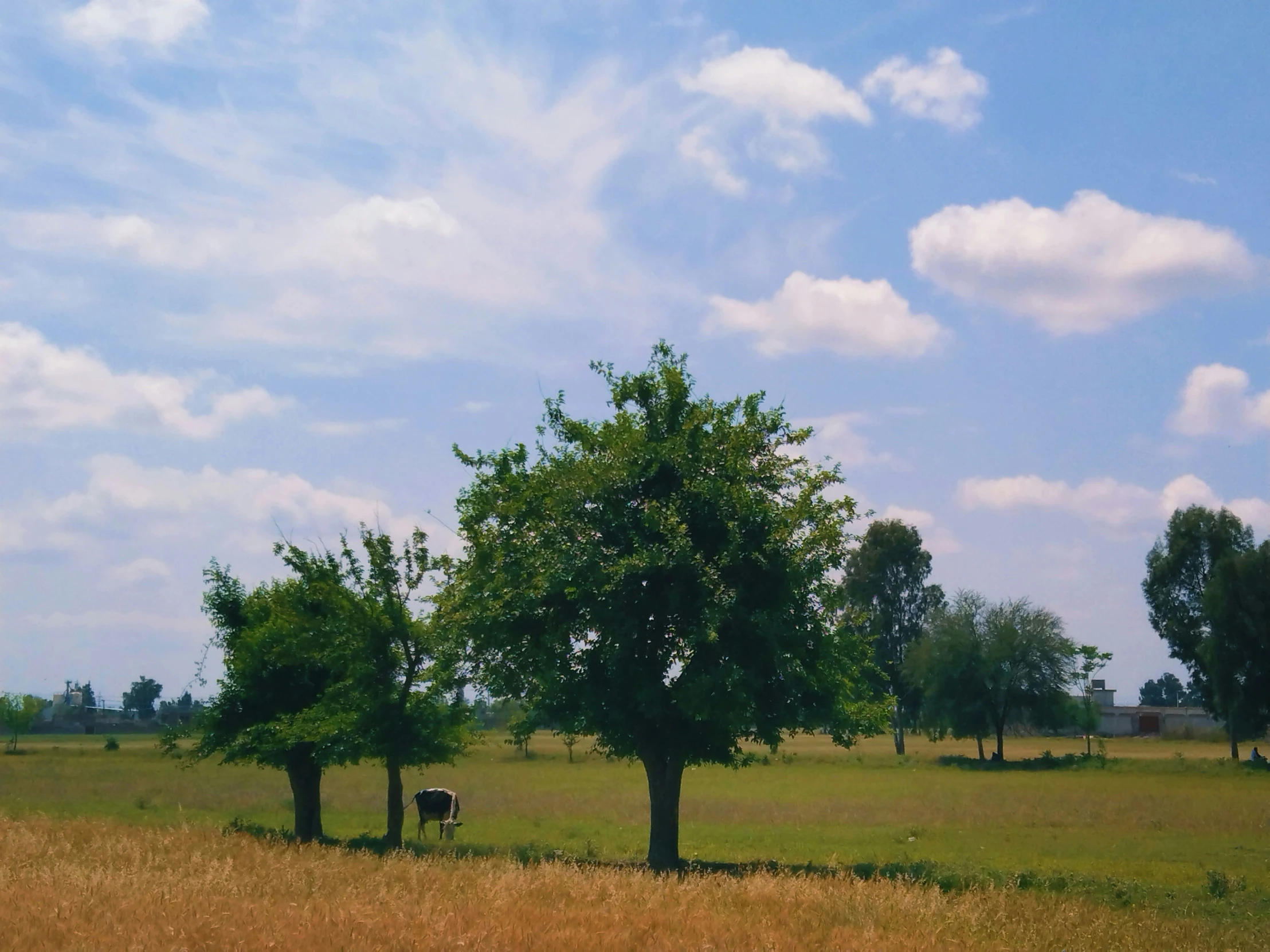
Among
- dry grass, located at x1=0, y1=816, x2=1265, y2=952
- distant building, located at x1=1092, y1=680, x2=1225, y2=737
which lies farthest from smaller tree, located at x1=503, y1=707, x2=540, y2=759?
distant building, located at x1=1092, y1=680, x2=1225, y2=737

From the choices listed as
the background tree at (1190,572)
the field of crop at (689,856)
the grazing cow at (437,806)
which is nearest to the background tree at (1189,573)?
the background tree at (1190,572)

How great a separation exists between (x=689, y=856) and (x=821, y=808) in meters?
18.9

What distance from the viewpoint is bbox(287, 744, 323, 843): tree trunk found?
31.4m

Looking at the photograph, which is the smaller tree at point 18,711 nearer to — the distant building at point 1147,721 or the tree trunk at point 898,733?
the tree trunk at point 898,733

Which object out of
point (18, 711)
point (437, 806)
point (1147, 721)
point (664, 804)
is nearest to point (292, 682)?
point (437, 806)

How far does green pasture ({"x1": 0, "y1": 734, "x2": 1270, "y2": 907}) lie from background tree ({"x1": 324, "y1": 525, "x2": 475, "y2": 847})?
4.27 m

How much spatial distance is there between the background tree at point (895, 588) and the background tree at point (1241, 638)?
32813 mm

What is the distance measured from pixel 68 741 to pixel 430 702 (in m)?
128

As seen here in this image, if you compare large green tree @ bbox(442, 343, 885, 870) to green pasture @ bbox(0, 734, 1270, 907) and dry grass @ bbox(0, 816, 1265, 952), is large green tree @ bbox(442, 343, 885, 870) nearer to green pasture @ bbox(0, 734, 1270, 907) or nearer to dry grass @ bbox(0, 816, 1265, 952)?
green pasture @ bbox(0, 734, 1270, 907)

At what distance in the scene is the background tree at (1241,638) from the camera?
7706 centimetres

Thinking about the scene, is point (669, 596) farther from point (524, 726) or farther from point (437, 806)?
point (437, 806)

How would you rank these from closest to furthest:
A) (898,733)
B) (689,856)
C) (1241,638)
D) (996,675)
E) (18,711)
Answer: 1. (689,856)
2. (1241,638)
3. (996,675)
4. (898,733)
5. (18,711)

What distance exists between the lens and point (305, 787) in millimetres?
31703

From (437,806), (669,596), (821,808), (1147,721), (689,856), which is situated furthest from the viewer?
(1147,721)
